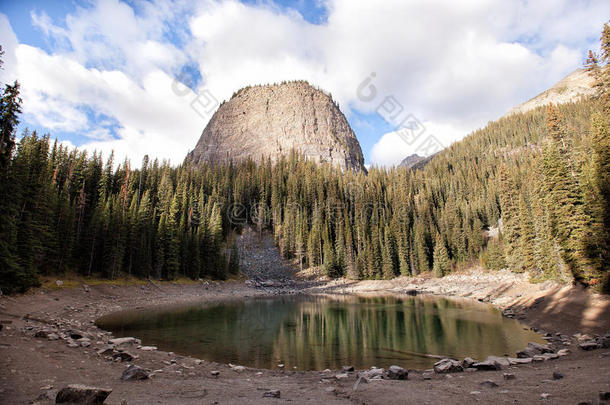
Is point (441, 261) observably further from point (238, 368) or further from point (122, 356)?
point (122, 356)

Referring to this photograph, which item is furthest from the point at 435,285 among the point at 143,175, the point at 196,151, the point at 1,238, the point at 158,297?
the point at 196,151

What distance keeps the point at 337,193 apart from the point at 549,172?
7126 cm

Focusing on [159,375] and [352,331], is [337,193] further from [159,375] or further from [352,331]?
[159,375]

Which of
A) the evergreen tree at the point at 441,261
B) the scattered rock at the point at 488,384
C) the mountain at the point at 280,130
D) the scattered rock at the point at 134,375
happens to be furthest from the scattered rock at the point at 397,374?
the mountain at the point at 280,130

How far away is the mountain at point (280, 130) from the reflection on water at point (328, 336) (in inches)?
5289

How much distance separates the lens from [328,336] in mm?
21438

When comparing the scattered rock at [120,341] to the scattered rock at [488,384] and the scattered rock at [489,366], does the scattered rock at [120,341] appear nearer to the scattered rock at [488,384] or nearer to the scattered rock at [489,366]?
the scattered rock at [488,384]

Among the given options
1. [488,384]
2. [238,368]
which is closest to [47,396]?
[238,368]

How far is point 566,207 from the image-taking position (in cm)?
2680

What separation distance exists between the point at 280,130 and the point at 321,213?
95.1 m

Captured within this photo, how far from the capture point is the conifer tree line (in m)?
25.9

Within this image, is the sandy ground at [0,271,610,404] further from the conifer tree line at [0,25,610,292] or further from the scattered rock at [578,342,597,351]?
the conifer tree line at [0,25,610,292]

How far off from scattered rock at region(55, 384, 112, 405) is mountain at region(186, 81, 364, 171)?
504 ft

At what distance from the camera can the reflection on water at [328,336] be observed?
1566cm
